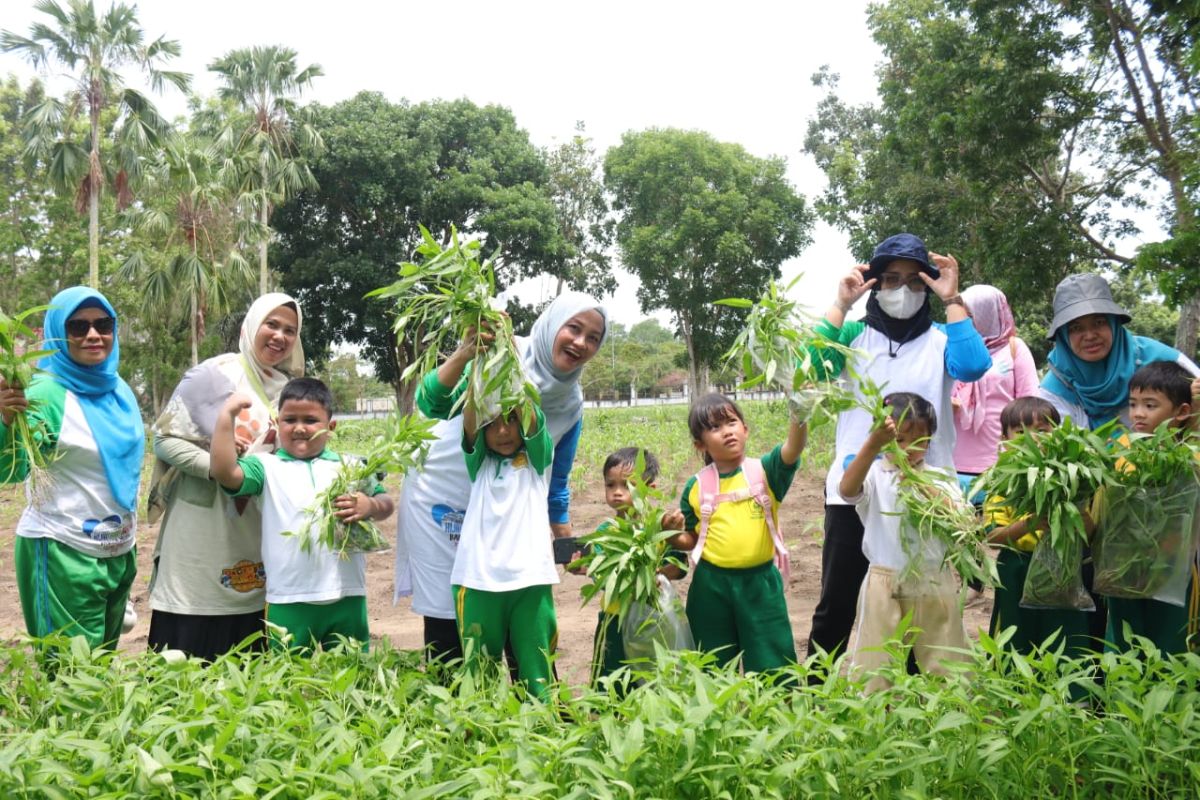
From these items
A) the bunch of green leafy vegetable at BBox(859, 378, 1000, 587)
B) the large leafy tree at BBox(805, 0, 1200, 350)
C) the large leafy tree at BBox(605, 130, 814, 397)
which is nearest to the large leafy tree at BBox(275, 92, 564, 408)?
the large leafy tree at BBox(605, 130, 814, 397)

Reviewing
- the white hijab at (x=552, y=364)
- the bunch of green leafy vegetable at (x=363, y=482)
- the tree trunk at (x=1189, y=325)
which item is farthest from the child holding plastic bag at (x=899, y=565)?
the tree trunk at (x=1189, y=325)

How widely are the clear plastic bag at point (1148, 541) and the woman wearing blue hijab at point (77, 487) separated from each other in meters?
3.66

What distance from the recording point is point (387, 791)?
206cm

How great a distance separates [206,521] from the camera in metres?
3.48

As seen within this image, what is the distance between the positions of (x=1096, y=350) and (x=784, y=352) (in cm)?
145

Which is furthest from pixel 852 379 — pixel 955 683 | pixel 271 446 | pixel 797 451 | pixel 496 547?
pixel 271 446

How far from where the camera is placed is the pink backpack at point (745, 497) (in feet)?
11.3

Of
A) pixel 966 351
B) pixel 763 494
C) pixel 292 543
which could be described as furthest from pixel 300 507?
pixel 966 351

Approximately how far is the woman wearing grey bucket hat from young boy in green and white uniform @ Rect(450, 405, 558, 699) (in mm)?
2183

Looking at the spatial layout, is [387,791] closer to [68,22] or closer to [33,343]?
[33,343]

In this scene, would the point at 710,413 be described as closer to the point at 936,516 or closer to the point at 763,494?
the point at 763,494

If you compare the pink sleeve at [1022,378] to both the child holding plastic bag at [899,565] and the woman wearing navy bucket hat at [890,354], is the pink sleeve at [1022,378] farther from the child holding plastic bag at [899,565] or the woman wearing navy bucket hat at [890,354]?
the child holding plastic bag at [899,565]

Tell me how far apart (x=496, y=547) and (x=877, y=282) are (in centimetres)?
187

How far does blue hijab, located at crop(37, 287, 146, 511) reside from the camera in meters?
3.36
